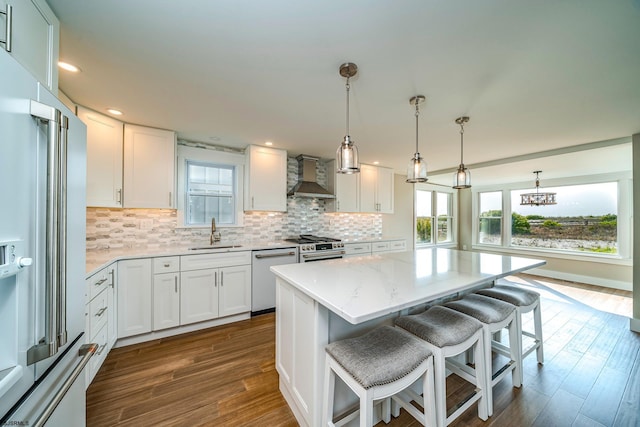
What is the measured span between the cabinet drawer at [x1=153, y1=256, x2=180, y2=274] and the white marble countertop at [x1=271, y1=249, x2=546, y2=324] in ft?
4.90

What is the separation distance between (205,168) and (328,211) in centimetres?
211

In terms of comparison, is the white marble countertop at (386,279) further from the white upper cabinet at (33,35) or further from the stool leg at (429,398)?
the white upper cabinet at (33,35)

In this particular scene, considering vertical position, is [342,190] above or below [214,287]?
above

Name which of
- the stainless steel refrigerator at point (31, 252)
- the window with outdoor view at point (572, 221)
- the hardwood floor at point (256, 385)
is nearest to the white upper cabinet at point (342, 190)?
the hardwood floor at point (256, 385)

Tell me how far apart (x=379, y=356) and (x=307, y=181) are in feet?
9.86

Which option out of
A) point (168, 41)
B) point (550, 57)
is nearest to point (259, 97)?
point (168, 41)

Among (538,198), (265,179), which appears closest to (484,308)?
(265,179)

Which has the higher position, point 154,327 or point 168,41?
point 168,41

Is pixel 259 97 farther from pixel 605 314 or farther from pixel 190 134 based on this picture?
pixel 605 314

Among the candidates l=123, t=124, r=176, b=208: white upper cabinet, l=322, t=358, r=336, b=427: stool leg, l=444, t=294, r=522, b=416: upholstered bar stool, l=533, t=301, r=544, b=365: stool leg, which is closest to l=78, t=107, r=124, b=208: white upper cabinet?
l=123, t=124, r=176, b=208: white upper cabinet

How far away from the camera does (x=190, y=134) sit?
290 centimetres

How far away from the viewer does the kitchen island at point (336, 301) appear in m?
1.14

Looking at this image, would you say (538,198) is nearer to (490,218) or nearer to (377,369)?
(490,218)

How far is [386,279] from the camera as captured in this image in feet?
4.90
